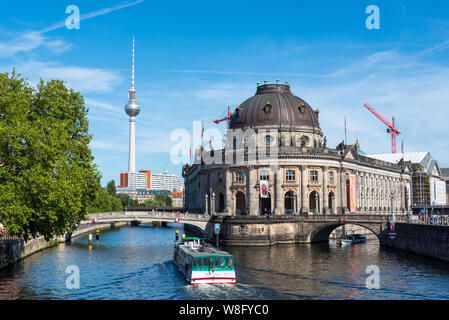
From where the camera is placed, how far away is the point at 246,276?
53.1 metres

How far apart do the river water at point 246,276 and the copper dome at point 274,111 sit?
4277 cm

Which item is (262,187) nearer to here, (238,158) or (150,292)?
(238,158)

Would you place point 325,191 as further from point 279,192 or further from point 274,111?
point 274,111

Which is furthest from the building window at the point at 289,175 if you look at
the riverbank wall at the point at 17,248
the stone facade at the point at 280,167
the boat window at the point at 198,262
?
the boat window at the point at 198,262

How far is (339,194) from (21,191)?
7775 cm

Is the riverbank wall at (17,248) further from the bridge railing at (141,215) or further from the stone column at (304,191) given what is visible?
the stone column at (304,191)

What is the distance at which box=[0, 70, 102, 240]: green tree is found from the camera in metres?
45.4

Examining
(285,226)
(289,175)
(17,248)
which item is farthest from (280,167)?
(17,248)

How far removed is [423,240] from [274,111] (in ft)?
173

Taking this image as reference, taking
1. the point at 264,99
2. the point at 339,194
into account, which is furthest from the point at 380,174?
the point at 264,99

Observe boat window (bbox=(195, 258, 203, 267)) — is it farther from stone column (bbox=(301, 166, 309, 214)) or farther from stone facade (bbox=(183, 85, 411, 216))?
stone column (bbox=(301, 166, 309, 214))

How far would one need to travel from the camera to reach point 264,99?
116875 mm

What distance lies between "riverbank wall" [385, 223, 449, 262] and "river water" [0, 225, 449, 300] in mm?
1752
